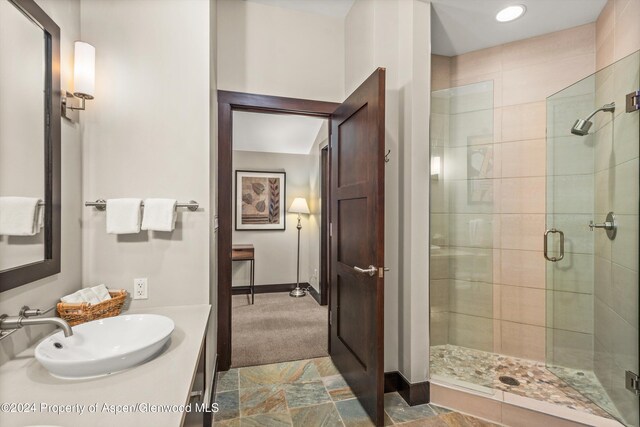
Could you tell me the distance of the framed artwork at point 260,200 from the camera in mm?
4652

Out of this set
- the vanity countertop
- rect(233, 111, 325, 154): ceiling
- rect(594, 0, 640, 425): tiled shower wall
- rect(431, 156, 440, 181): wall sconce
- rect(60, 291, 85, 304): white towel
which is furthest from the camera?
rect(233, 111, 325, 154): ceiling

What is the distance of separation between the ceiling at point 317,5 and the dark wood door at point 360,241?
870 millimetres

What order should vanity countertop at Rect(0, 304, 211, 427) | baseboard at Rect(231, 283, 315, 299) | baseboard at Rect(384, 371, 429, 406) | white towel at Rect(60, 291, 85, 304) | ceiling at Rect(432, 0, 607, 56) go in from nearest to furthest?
vanity countertop at Rect(0, 304, 211, 427)
white towel at Rect(60, 291, 85, 304)
baseboard at Rect(384, 371, 429, 406)
ceiling at Rect(432, 0, 607, 56)
baseboard at Rect(231, 283, 315, 299)

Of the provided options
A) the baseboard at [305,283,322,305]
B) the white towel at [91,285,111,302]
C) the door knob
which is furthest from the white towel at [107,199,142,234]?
the baseboard at [305,283,322,305]

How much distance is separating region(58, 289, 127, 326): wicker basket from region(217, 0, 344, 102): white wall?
5.64ft

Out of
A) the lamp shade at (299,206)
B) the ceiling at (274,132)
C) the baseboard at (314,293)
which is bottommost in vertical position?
the baseboard at (314,293)

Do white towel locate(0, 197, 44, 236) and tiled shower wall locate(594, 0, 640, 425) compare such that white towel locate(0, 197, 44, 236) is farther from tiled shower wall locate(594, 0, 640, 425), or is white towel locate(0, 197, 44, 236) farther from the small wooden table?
the small wooden table

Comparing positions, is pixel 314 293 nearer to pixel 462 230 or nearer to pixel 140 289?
pixel 462 230

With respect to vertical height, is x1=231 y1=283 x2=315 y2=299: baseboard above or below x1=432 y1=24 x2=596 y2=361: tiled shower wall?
below

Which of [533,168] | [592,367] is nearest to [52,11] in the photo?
[533,168]

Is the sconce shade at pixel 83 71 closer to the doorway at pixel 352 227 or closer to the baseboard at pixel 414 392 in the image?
the doorway at pixel 352 227

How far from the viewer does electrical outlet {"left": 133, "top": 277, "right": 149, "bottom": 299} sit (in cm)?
159

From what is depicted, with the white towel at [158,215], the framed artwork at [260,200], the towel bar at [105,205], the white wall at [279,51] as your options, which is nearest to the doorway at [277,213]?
the framed artwork at [260,200]

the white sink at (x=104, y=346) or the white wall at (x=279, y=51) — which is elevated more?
the white wall at (x=279, y=51)
